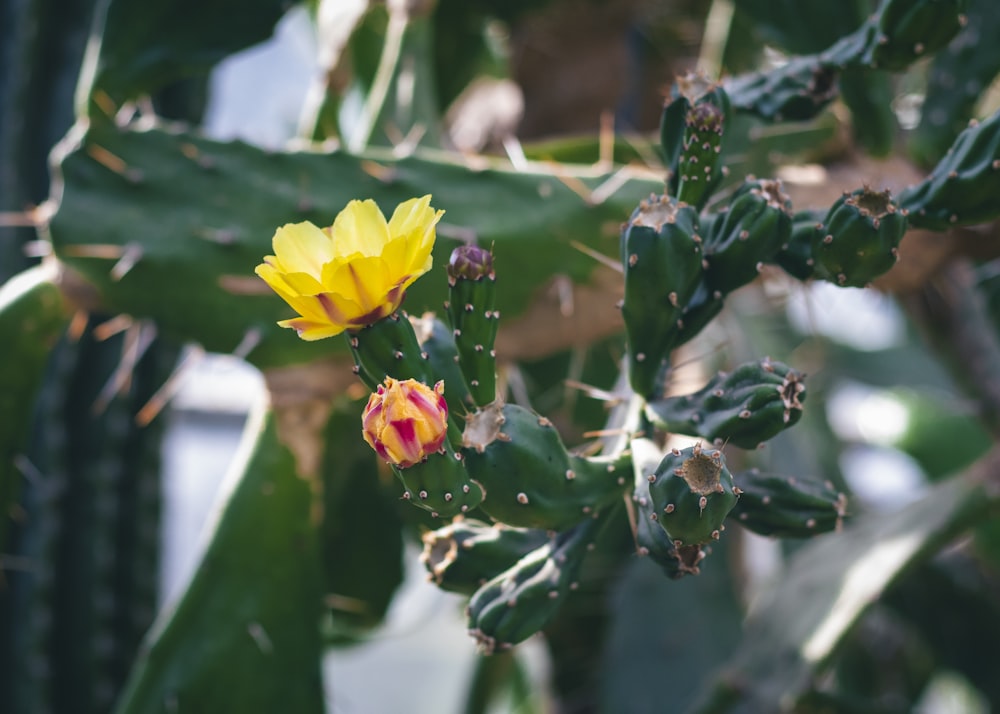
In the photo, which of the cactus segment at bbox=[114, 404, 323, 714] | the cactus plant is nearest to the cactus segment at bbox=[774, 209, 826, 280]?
the cactus plant

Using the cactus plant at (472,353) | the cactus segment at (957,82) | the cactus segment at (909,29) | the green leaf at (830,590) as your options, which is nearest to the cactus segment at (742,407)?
the cactus plant at (472,353)

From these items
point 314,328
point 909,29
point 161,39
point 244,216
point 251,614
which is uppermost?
point 909,29

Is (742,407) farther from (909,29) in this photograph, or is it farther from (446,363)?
(909,29)

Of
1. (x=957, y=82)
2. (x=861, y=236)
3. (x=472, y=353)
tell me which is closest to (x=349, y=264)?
(x=472, y=353)

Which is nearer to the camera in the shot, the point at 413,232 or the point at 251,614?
the point at 413,232

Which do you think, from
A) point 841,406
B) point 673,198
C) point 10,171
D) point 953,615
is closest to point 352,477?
point 10,171

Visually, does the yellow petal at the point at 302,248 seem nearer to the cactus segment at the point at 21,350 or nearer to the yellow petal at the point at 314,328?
the yellow petal at the point at 314,328
